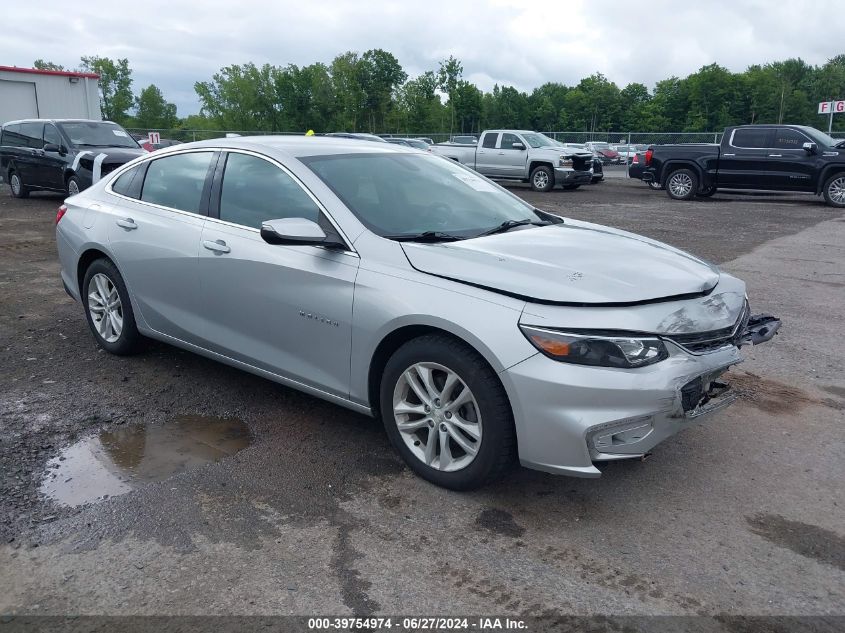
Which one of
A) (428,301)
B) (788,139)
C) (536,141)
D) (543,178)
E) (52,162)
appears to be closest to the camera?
(428,301)

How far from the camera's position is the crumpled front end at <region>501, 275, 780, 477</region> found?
125 inches

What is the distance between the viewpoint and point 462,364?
133 inches

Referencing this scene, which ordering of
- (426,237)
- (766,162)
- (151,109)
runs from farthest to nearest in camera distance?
(151,109) → (766,162) → (426,237)

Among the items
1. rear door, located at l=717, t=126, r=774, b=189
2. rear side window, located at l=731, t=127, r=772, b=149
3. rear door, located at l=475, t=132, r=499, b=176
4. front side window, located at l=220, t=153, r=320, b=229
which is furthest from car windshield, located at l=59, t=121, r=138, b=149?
rear side window, located at l=731, t=127, r=772, b=149

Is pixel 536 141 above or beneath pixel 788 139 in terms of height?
beneath

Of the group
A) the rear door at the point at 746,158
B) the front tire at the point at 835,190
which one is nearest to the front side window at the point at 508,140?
the rear door at the point at 746,158

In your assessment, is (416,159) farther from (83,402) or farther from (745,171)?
(745,171)

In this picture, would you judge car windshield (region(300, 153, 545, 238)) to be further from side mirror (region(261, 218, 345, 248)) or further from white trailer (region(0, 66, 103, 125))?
white trailer (region(0, 66, 103, 125))

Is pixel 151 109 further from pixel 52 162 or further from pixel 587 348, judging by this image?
pixel 587 348

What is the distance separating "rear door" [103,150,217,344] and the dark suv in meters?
9.46

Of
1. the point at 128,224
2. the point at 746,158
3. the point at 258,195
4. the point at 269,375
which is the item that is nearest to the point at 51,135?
the point at 128,224

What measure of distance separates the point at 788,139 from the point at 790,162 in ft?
1.83

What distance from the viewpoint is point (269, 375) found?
4.36 metres

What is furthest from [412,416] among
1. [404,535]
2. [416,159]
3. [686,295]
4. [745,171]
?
[745,171]
